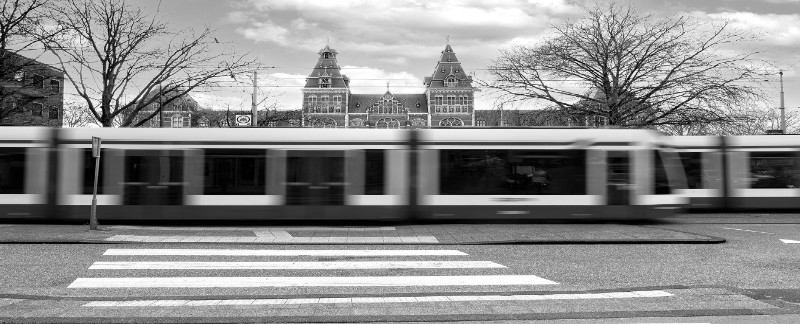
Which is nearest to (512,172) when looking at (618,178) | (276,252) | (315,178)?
(618,178)

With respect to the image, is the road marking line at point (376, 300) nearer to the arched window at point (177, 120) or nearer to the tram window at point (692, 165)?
the tram window at point (692, 165)

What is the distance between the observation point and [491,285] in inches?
297

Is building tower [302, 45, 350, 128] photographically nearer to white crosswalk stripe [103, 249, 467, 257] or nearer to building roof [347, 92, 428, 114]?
building roof [347, 92, 428, 114]

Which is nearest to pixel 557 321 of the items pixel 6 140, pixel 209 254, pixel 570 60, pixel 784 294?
pixel 784 294

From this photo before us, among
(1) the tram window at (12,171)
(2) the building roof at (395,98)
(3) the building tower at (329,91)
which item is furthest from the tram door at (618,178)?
(2) the building roof at (395,98)

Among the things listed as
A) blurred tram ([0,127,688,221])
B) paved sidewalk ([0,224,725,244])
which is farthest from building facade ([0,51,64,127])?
paved sidewalk ([0,224,725,244])

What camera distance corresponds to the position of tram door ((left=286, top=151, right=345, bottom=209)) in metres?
14.2

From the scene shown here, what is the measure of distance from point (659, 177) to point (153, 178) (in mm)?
11788

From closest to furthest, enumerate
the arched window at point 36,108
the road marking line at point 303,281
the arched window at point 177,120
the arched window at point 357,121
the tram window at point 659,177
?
1. the road marking line at point 303,281
2. the tram window at point 659,177
3. the arched window at point 36,108
4. the arched window at point 177,120
5. the arched window at point 357,121

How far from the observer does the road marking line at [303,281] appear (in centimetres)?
756

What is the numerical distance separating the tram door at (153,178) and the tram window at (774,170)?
52.5 ft

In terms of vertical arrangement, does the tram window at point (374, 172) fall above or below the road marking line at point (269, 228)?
above

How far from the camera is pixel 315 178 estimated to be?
46.6ft

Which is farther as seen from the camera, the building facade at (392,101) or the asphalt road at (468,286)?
the building facade at (392,101)
